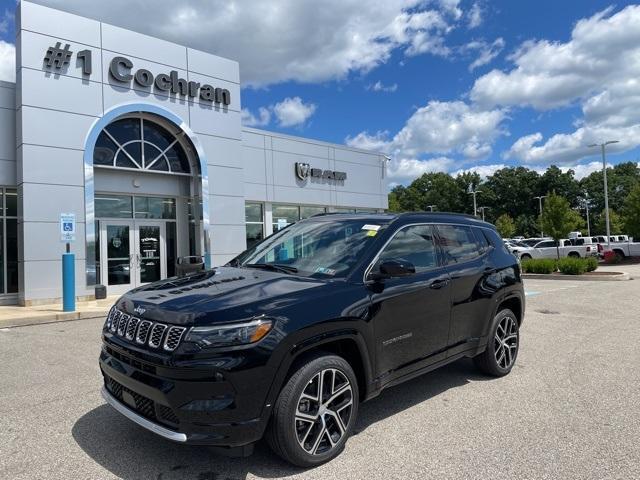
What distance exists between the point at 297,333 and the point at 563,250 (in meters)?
32.9

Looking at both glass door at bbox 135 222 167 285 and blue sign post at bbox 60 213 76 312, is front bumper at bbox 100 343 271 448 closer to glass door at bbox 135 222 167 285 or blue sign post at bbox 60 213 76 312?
blue sign post at bbox 60 213 76 312

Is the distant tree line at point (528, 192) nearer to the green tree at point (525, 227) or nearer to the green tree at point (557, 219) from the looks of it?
the green tree at point (525, 227)

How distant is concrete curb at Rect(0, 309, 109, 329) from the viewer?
9977 mm

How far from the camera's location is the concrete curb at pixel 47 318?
9.98 meters

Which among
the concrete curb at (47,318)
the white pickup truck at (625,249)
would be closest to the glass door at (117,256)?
the concrete curb at (47,318)

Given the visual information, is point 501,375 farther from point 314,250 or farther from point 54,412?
point 54,412

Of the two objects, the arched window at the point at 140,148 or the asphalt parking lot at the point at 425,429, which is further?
the arched window at the point at 140,148

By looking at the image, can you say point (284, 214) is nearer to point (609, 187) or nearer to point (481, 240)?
point (481, 240)

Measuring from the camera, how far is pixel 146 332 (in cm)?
327

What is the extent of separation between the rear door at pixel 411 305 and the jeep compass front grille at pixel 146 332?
1510 mm

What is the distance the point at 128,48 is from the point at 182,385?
14.2 m

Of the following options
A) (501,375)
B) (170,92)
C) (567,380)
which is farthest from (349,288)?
(170,92)

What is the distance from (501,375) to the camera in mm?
5504

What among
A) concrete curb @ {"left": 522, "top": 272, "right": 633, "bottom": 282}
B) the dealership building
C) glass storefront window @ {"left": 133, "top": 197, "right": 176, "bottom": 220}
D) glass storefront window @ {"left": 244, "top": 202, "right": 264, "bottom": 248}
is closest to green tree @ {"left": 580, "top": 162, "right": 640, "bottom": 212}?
concrete curb @ {"left": 522, "top": 272, "right": 633, "bottom": 282}
